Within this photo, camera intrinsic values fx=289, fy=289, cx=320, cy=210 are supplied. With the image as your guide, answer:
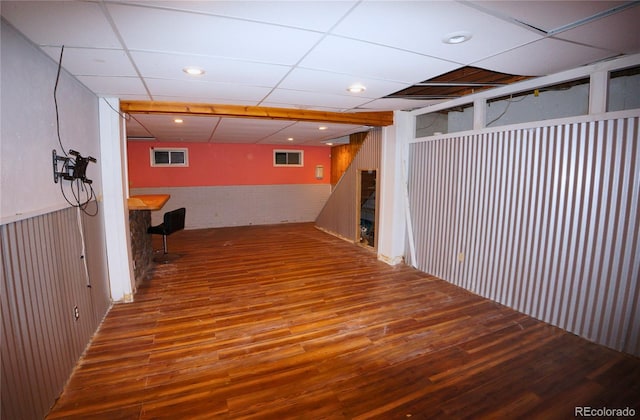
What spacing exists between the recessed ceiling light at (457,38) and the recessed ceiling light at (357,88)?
3.79ft

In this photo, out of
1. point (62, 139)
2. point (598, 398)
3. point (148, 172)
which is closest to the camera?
point (598, 398)

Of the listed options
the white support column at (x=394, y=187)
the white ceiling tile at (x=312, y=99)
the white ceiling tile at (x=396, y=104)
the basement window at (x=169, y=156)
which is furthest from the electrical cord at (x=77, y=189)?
the basement window at (x=169, y=156)

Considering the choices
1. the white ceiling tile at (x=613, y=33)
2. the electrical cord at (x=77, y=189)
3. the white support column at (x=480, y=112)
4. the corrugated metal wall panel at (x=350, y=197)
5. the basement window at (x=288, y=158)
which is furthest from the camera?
the basement window at (x=288, y=158)

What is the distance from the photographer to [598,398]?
79.0 inches

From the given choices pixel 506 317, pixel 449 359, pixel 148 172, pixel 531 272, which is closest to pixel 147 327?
pixel 449 359

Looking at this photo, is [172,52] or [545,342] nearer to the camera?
[172,52]

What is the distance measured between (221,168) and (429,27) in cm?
751

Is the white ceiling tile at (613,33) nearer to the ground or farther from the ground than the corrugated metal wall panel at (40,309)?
farther from the ground

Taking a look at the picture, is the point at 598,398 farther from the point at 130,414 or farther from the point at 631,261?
the point at 130,414

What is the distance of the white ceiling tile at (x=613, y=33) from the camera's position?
1.78m

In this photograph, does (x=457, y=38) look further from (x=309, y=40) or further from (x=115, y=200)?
(x=115, y=200)

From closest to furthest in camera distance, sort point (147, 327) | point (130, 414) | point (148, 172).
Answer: point (130, 414)
point (147, 327)
point (148, 172)

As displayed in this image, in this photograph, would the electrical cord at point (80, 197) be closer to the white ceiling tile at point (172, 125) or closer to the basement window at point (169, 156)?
the white ceiling tile at point (172, 125)

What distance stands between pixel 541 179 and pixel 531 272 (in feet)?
3.30
